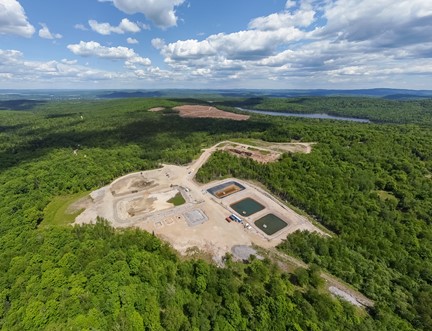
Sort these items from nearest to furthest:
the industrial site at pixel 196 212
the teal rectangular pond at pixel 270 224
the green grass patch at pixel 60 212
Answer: the industrial site at pixel 196 212 < the teal rectangular pond at pixel 270 224 < the green grass patch at pixel 60 212

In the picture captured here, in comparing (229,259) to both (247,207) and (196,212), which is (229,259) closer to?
(196,212)

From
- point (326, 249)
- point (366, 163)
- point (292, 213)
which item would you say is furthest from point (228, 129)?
point (326, 249)

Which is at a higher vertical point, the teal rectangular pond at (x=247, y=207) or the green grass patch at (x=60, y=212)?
the green grass patch at (x=60, y=212)

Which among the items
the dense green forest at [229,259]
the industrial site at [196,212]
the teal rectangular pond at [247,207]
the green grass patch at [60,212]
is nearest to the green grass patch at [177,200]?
the industrial site at [196,212]

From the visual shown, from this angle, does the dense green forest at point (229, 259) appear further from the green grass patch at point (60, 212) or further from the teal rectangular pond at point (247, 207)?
the teal rectangular pond at point (247, 207)

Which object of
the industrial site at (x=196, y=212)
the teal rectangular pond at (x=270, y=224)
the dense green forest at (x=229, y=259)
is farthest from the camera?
the teal rectangular pond at (x=270, y=224)

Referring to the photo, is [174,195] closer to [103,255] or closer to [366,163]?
[103,255]

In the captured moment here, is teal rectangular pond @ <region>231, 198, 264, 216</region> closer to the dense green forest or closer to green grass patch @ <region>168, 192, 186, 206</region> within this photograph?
the dense green forest

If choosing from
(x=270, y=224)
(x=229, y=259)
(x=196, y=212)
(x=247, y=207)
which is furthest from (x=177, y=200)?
(x=270, y=224)
